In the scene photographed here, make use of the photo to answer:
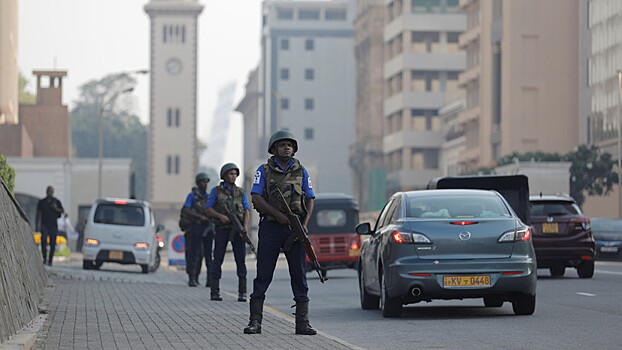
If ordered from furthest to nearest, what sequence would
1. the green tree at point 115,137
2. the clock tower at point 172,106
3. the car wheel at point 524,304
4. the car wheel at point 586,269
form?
the green tree at point 115,137 < the clock tower at point 172,106 < the car wheel at point 586,269 < the car wheel at point 524,304

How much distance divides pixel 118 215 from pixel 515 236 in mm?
20075

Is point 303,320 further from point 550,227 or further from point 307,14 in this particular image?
point 307,14

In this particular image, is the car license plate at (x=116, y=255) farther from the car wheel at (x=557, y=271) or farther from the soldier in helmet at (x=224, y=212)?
the soldier in helmet at (x=224, y=212)

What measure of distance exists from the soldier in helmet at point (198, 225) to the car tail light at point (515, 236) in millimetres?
8545

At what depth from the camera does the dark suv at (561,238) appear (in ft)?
83.4

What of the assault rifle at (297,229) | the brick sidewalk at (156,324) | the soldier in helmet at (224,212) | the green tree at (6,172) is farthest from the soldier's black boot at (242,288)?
the assault rifle at (297,229)

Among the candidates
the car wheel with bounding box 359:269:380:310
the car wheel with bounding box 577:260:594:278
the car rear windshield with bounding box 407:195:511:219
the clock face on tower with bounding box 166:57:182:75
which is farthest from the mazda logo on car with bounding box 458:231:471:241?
the clock face on tower with bounding box 166:57:182:75

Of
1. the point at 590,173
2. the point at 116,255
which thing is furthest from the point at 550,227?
the point at 590,173

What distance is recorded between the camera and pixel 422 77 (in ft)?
372

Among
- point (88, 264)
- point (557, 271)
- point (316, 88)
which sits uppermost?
point (316, 88)

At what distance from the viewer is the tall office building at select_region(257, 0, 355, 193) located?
166 m

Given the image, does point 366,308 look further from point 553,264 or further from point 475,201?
point 553,264

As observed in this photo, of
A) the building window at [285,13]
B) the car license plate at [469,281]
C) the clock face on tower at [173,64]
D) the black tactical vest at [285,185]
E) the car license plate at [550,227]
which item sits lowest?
the car license plate at [469,281]

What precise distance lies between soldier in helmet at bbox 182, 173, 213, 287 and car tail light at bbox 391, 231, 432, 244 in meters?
7.93
